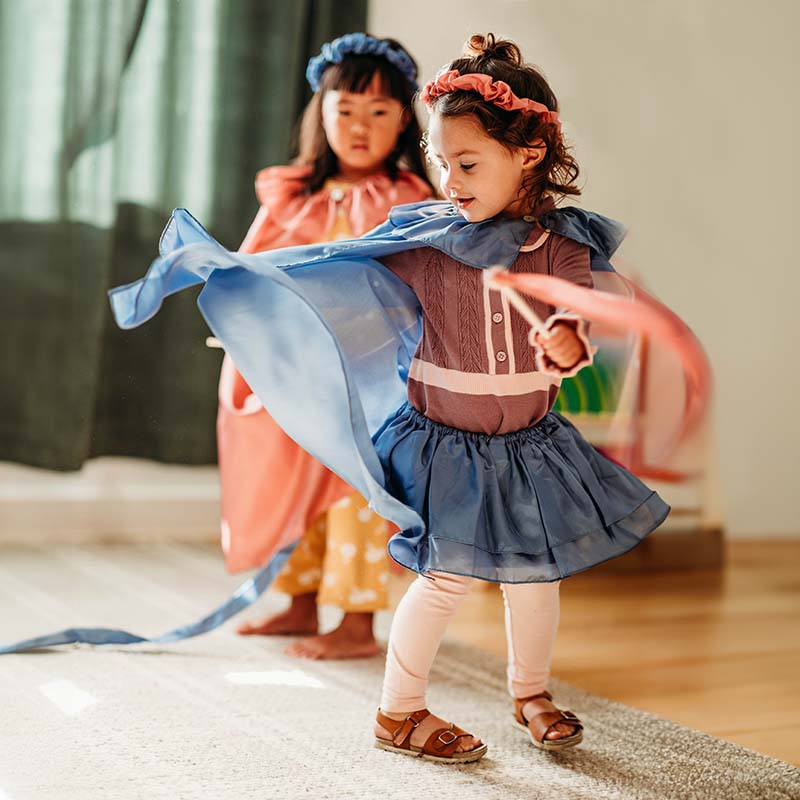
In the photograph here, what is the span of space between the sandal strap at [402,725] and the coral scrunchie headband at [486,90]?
750 mm

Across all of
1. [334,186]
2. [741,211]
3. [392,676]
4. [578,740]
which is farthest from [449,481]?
[741,211]

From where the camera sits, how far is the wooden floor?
1696 millimetres

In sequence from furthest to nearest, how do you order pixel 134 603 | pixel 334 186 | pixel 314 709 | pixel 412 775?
pixel 134 603, pixel 334 186, pixel 314 709, pixel 412 775

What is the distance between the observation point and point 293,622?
2021 mm

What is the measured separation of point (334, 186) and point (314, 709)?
0.88m

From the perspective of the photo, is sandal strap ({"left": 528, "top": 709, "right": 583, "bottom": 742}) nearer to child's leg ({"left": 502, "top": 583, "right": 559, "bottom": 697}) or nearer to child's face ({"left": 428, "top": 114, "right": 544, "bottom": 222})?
child's leg ({"left": 502, "top": 583, "right": 559, "bottom": 697})

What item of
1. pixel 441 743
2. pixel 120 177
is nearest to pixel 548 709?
pixel 441 743

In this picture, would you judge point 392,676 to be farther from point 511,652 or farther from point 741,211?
point 741,211

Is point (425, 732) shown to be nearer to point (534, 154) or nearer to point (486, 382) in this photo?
point (486, 382)

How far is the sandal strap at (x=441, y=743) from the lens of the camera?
1421 mm

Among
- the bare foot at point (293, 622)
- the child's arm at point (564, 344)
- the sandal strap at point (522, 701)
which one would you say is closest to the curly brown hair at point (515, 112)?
the child's arm at point (564, 344)

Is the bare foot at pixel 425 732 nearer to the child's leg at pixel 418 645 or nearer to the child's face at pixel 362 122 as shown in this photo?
the child's leg at pixel 418 645

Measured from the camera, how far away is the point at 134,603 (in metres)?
2.20

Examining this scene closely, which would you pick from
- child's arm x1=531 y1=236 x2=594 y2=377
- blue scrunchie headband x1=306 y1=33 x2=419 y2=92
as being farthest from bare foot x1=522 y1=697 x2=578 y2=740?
blue scrunchie headband x1=306 y1=33 x2=419 y2=92
